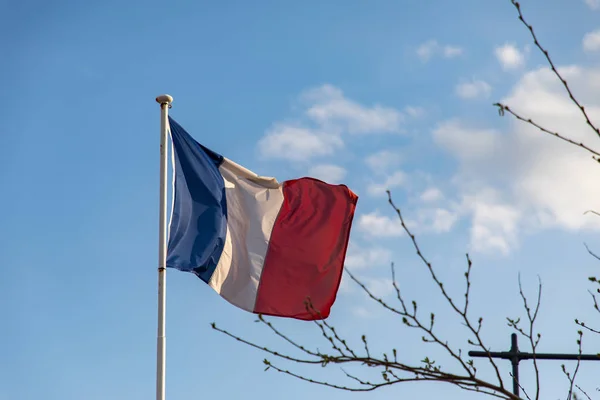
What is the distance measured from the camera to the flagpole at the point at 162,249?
11.7 m

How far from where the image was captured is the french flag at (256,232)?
12.6 meters

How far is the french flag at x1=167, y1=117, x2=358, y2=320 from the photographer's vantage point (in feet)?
41.2

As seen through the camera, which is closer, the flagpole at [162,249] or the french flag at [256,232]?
the flagpole at [162,249]

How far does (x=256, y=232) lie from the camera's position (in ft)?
42.9

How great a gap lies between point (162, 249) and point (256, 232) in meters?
1.47

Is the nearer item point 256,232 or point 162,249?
point 162,249

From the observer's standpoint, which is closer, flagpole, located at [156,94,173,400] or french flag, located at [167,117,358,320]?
flagpole, located at [156,94,173,400]

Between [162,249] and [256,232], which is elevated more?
[256,232]

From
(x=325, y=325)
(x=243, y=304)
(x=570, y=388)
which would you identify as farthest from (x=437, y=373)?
(x=243, y=304)

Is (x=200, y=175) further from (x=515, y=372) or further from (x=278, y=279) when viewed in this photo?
(x=515, y=372)

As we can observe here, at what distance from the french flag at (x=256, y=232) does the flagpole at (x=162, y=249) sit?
155mm

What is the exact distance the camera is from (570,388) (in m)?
7.08

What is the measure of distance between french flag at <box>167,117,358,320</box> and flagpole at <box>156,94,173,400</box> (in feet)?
0.51

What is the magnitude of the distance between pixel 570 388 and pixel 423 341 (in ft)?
4.60
